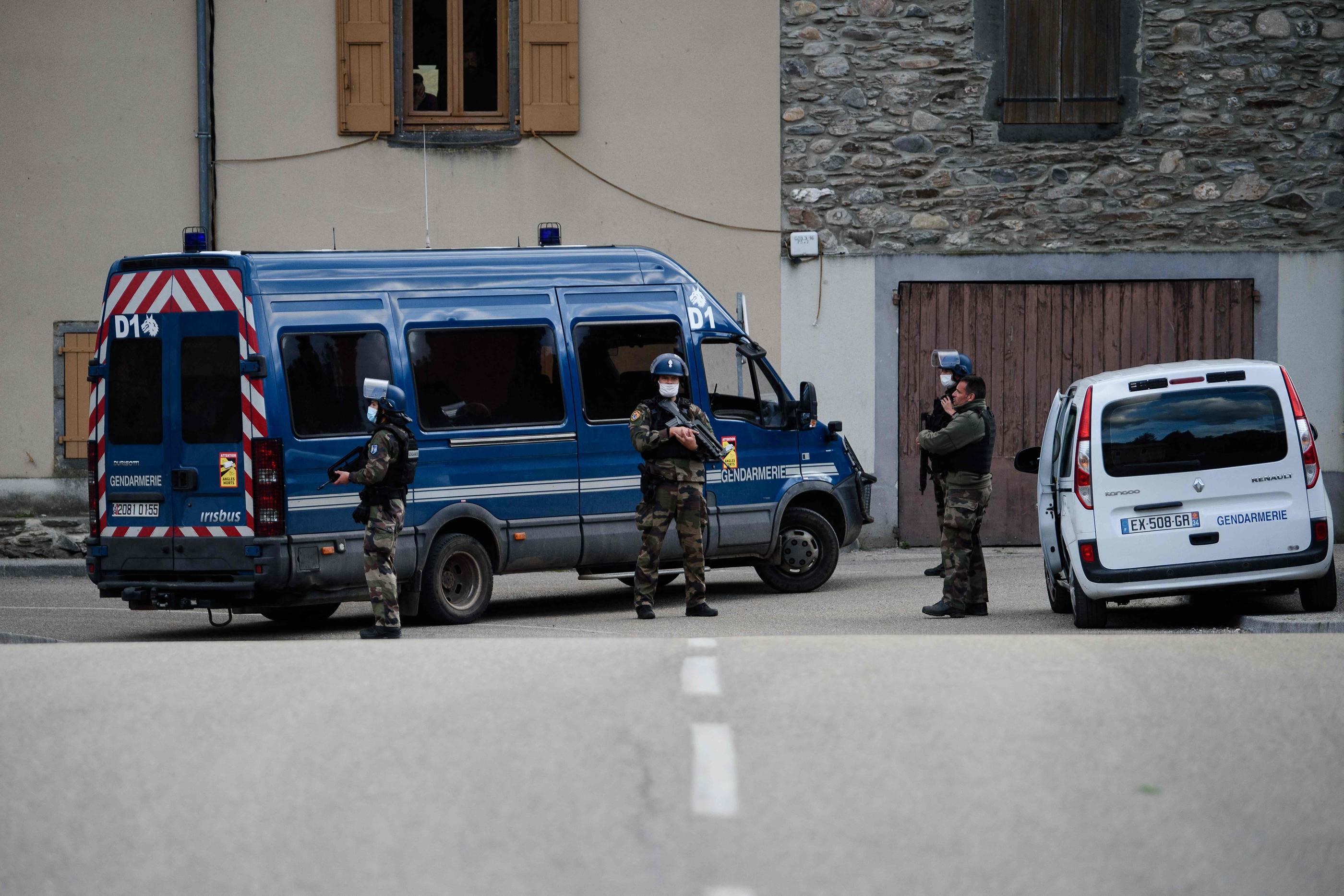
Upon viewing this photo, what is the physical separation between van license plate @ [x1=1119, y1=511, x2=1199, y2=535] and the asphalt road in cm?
74

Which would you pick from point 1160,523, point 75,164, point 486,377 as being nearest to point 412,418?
point 486,377

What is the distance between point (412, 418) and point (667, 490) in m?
1.87

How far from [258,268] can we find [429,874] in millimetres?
7562

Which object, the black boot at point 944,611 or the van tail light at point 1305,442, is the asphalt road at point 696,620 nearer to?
the black boot at point 944,611

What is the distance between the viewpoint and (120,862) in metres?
4.67

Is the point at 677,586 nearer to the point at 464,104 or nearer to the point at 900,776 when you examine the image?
the point at 464,104

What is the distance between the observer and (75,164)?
17.9m

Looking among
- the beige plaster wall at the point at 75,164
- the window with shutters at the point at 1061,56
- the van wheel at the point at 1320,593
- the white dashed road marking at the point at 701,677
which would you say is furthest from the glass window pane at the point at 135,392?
the window with shutters at the point at 1061,56

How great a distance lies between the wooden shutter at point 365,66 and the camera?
17969mm

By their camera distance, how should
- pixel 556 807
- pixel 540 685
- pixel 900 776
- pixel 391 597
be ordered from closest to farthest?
pixel 556 807
pixel 900 776
pixel 540 685
pixel 391 597

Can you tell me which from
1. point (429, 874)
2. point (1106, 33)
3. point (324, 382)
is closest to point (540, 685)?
point (429, 874)

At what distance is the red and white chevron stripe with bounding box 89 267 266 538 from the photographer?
441 inches

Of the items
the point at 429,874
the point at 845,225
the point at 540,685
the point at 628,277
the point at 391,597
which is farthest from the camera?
the point at 845,225

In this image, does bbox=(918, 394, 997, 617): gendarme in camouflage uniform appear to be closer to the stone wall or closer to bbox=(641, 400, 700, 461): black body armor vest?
bbox=(641, 400, 700, 461): black body armor vest
